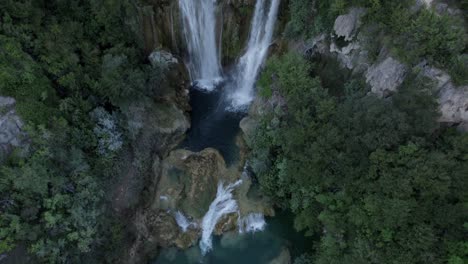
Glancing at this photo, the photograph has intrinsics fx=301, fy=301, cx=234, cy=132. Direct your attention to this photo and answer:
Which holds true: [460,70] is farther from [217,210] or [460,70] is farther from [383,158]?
[217,210]

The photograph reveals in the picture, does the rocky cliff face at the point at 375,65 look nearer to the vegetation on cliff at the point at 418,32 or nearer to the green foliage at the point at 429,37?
the vegetation on cliff at the point at 418,32

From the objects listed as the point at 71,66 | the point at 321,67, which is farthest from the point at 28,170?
the point at 321,67

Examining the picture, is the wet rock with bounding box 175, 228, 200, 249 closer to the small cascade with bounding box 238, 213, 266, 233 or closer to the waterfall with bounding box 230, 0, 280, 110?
the small cascade with bounding box 238, 213, 266, 233

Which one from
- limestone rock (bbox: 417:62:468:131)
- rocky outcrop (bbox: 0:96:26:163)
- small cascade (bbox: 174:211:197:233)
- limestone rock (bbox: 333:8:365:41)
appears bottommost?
small cascade (bbox: 174:211:197:233)

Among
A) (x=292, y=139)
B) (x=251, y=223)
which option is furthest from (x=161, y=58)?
(x=251, y=223)

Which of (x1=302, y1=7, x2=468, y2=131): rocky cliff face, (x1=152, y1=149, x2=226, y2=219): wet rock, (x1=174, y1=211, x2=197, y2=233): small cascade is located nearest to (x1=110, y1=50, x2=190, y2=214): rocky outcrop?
(x1=152, y1=149, x2=226, y2=219): wet rock

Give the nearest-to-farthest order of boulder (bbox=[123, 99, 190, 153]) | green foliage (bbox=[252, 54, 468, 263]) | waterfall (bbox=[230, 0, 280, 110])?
green foliage (bbox=[252, 54, 468, 263])
boulder (bbox=[123, 99, 190, 153])
waterfall (bbox=[230, 0, 280, 110])

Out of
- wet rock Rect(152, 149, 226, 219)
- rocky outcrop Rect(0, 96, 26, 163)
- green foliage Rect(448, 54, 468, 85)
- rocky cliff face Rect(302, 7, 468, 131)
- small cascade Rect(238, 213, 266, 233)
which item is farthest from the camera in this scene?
wet rock Rect(152, 149, 226, 219)

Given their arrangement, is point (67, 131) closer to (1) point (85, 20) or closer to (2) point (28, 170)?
(2) point (28, 170)
